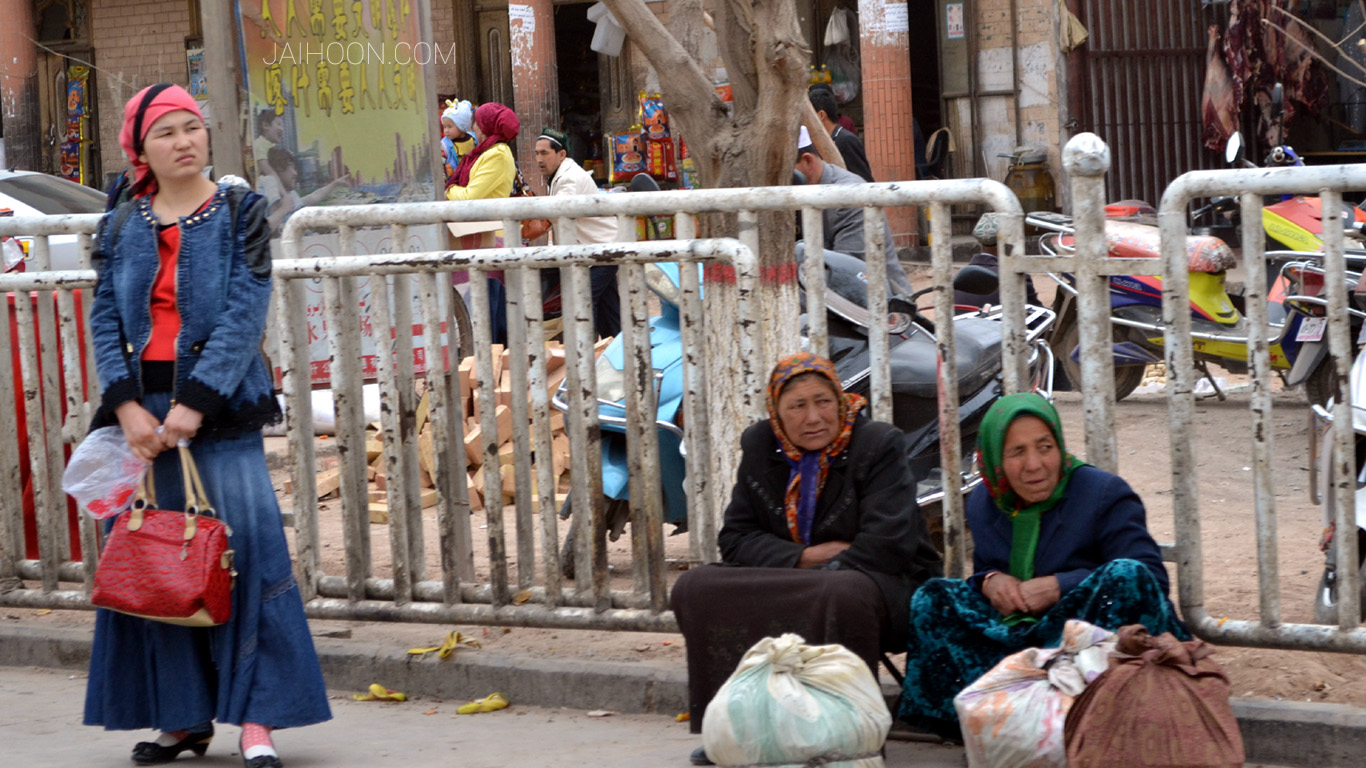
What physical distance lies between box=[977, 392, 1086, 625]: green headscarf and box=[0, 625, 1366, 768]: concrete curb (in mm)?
588

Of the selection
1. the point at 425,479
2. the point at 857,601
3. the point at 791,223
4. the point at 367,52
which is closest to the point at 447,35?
the point at 367,52

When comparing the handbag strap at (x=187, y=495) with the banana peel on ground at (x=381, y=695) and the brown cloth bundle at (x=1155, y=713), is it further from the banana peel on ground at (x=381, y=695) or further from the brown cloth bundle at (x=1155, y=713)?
the brown cloth bundle at (x=1155, y=713)

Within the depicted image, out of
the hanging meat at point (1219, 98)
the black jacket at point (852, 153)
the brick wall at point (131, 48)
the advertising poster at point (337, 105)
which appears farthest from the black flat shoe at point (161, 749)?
the brick wall at point (131, 48)

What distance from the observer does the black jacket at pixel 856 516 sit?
3.60 metres

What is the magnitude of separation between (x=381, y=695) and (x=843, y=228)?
2.56 metres

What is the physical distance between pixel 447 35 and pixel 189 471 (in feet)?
47.8

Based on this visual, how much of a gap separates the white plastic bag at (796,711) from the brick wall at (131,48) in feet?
53.7

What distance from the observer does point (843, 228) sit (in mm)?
6031

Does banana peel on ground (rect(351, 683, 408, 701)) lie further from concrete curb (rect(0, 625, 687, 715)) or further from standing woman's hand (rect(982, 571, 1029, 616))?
standing woman's hand (rect(982, 571, 1029, 616))

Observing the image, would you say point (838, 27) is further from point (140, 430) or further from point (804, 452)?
point (140, 430)

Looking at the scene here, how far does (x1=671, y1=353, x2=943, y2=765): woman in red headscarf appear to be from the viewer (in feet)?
11.7

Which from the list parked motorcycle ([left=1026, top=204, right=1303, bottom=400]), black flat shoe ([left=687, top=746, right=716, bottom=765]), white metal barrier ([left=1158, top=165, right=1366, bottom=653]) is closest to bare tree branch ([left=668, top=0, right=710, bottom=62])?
parked motorcycle ([left=1026, top=204, right=1303, bottom=400])

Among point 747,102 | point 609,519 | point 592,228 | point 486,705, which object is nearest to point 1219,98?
point 592,228

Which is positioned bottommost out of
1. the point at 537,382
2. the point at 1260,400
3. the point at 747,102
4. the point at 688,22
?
the point at 1260,400
